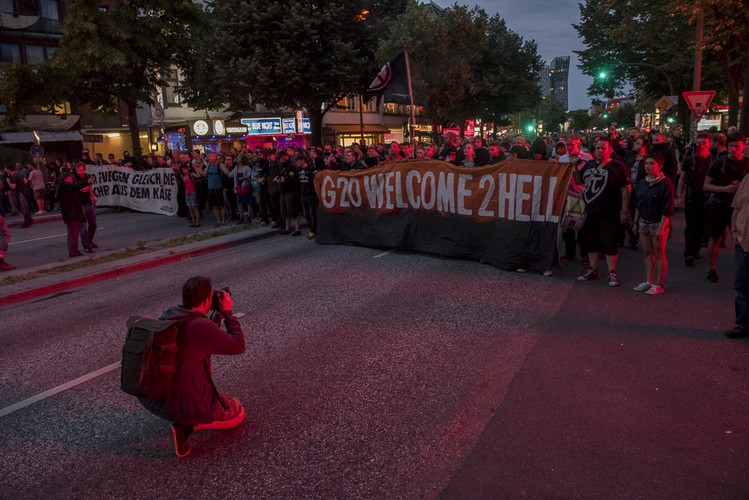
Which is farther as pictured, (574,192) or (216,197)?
(216,197)

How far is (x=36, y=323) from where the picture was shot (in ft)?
24.0

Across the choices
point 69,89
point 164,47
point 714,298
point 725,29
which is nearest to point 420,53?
point 164,47

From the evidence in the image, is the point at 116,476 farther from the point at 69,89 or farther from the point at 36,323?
the point at 69,89

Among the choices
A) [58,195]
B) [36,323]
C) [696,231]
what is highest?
[58,195]

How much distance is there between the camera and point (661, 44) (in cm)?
3062

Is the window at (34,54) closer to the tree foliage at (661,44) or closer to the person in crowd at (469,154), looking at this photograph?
the tree foliage at (661,44)

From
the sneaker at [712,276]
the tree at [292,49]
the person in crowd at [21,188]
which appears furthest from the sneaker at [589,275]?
the tree at [292,49]

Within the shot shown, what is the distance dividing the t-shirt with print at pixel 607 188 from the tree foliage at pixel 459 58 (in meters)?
22.5

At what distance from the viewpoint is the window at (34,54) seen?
121ft

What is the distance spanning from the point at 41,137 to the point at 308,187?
1299 inches

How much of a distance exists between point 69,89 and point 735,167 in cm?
2644

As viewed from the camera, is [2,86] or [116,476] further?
[2,86]

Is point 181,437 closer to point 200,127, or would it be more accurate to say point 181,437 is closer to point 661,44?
point 661,44

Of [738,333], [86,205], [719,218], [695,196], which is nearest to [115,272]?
[86,205]
